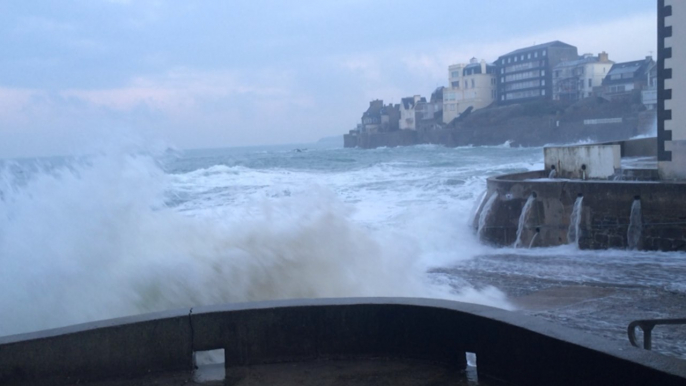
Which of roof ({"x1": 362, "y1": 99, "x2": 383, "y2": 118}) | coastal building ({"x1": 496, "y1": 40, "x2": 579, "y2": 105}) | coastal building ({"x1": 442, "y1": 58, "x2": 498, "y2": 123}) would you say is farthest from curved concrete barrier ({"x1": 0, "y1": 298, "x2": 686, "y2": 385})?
roof ({"x1": 362, "y1": 99, "x2": 383, "y2": 118})

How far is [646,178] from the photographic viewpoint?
46.9 ft

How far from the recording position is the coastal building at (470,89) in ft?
282

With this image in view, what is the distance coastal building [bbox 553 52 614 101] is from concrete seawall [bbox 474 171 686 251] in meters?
70.0

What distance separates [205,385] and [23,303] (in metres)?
2.50

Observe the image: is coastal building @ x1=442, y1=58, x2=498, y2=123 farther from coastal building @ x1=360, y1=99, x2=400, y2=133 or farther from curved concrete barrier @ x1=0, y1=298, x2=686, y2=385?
curved concrete barrier @ x1=0, y1=298, x2=686, y2=385

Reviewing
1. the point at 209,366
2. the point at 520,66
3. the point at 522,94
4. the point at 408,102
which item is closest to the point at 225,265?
the point at 209,366

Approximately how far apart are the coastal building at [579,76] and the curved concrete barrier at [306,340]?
8025 cm

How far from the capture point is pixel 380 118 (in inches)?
3866

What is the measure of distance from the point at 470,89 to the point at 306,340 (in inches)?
3370

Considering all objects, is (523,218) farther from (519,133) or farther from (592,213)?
(519,133)

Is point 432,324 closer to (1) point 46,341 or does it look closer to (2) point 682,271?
(1) point 46,341

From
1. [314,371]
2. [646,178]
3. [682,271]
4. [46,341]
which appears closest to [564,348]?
[314,371]

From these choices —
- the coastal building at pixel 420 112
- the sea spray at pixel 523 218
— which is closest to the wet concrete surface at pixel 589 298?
the sea spray at pixel 523 218

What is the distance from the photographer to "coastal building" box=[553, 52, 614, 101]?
259 feet
